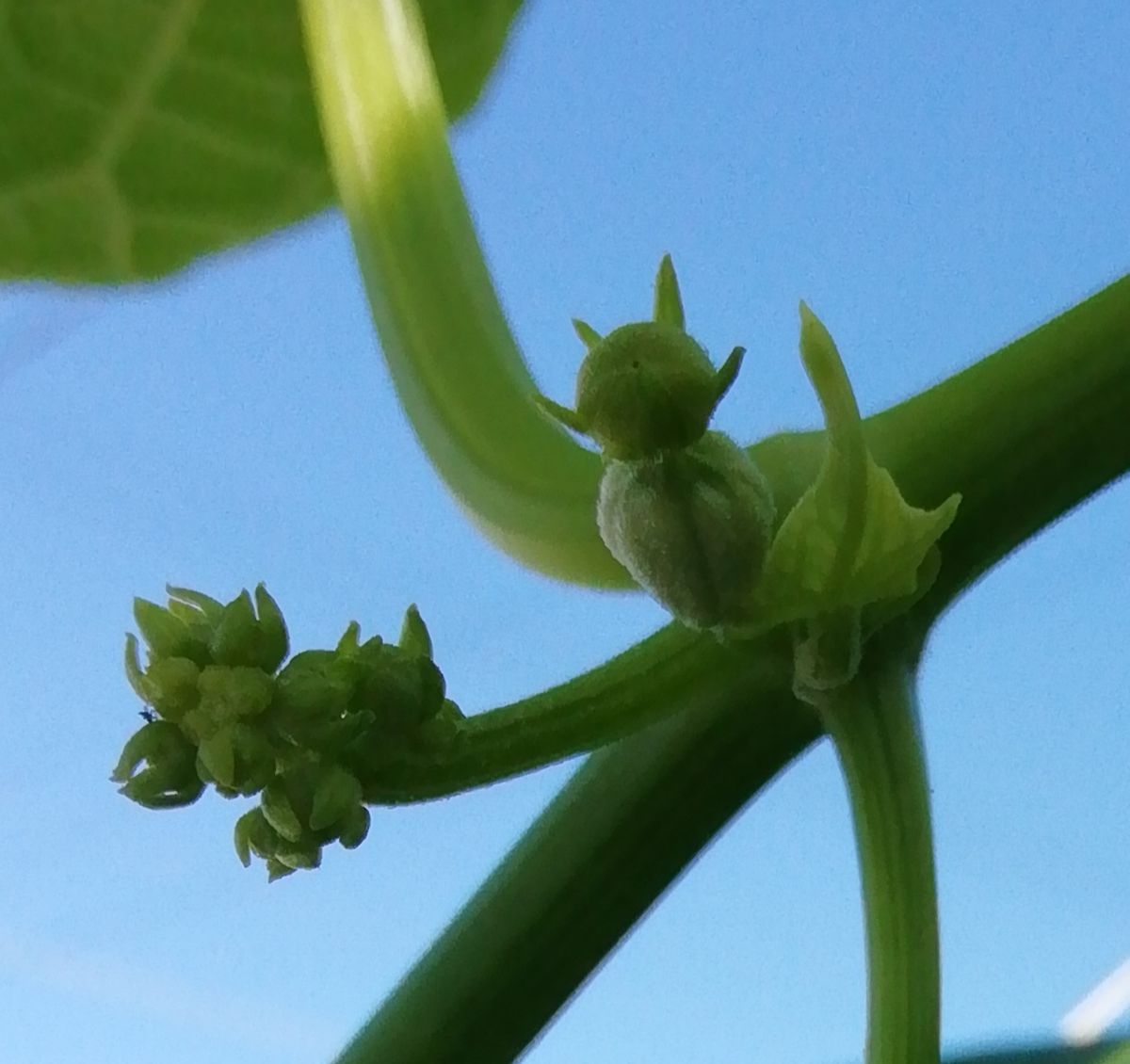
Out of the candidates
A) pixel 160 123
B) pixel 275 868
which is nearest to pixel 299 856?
pixel 275 868

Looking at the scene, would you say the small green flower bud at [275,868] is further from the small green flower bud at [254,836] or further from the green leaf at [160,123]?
the green leaf at [160,123]

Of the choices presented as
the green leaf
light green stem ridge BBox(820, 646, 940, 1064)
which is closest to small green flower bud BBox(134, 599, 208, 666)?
light green stem ridge BBox(820, 646, 940, 1064)

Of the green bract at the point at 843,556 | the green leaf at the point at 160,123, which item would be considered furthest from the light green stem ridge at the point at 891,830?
the green leaf at the point at 160,123

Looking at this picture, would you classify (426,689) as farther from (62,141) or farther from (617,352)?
(62,141)

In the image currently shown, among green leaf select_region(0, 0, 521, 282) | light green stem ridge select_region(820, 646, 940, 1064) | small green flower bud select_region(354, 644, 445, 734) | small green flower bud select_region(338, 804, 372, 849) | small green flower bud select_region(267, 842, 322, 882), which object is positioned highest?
green leaf select_region(0, 0, 521, 282)

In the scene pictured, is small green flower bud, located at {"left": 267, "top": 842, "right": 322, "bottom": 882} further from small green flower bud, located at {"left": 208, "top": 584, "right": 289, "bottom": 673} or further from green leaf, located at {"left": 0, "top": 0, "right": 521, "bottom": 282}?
green leaf, located at {"left": 0, "top": 0, "right": 521, "bottom": 282}

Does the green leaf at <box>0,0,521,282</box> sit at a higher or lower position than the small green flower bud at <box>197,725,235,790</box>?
higher
